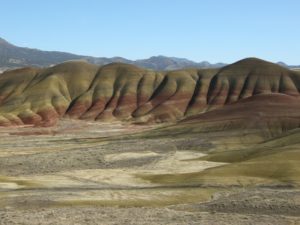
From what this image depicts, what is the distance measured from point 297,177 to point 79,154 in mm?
51217

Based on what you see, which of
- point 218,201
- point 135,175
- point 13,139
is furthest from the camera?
point 13,139

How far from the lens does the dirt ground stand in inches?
1719

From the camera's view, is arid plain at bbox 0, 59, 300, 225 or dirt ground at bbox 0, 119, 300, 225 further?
arid plain at bbox 0, 59, 300, 225

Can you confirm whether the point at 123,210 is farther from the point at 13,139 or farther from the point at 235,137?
the point at 13,139

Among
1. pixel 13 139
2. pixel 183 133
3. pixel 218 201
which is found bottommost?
pixel 13 139

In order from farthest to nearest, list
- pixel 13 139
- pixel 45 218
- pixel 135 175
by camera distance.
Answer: pixel 13 139, pixel 135 175, pixel 45 218

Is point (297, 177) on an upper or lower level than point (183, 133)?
upper

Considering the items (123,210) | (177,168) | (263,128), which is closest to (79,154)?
(177,168)

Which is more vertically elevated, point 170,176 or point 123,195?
point 123,195

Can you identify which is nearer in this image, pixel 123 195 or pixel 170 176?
pixel 123 195

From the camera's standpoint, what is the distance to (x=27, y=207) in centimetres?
4897

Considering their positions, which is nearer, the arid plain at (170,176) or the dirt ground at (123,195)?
the dirt ground at (123,195)

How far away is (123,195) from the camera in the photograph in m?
55.1

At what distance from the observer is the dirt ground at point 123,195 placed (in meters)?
43.7
